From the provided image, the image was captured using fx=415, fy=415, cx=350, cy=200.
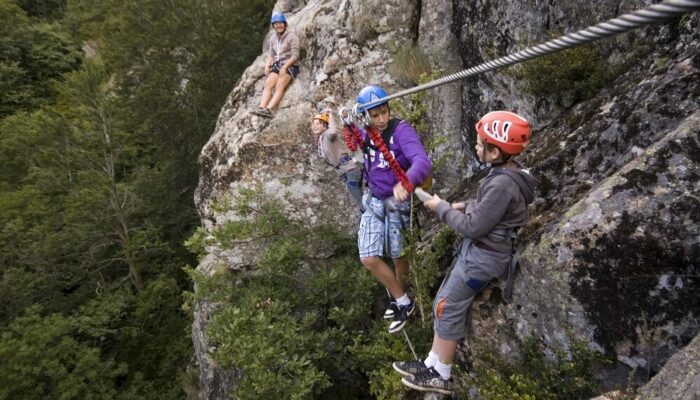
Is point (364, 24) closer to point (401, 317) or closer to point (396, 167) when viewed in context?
point (396, 167)

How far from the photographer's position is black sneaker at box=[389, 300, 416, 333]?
3.98 m

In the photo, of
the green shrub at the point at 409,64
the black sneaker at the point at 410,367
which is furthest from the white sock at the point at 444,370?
the green shrub at the point at 409,64

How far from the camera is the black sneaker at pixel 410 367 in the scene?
10.9 ft

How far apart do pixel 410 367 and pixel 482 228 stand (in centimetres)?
142

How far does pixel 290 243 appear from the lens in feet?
16.6

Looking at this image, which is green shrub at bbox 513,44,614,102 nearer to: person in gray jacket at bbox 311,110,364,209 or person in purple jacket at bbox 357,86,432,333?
person in purple jacket at bbox 357,86,432,333

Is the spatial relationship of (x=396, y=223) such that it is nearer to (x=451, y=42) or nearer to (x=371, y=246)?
(x=371, y=246)

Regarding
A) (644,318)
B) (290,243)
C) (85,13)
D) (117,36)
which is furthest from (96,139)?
(644,318)

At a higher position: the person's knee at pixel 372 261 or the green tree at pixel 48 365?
the person's knee at pixel 372 261

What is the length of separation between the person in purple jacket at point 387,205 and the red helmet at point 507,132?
2.91 feet

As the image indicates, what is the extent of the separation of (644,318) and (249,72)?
855cm

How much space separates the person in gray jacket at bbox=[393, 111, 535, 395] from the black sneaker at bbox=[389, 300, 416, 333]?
0.66m

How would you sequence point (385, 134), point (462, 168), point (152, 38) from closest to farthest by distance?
point (385, 134), point (462, 168), point (152, 38)

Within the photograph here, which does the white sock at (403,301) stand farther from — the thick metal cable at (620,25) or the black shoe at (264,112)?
the black shoe at (264,112)
